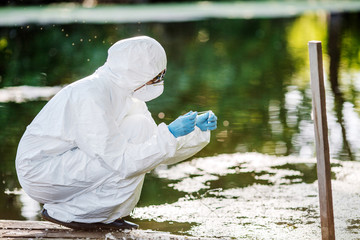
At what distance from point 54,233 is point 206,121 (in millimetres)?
943

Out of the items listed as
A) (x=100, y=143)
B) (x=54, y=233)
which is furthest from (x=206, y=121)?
(x=54, y=233)

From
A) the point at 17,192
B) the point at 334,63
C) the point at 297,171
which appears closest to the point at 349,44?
the point at 334,63

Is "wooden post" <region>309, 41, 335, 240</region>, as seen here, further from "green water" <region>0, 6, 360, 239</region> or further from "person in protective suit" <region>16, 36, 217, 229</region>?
"green water" <region>0, 6, 360, 239</region>

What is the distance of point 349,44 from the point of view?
39.0 feet

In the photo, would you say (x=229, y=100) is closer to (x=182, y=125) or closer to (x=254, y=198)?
(x=254, y=198)

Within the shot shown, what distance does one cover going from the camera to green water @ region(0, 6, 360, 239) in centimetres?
433

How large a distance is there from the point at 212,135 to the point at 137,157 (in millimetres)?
2935

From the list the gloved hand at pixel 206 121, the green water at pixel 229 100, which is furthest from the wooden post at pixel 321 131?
the green water at pixel 229 100

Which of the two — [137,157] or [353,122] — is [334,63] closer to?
[353,122]

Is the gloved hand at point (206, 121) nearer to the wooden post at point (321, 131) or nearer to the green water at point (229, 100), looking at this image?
the wooden post at point (321, 131)

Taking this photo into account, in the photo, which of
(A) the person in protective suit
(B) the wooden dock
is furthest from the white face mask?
(B) the wooden dock

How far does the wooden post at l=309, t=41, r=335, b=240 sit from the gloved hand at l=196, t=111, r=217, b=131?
59 cm

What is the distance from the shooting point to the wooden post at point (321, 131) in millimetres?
2865

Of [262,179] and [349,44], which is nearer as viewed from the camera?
[262,179]
